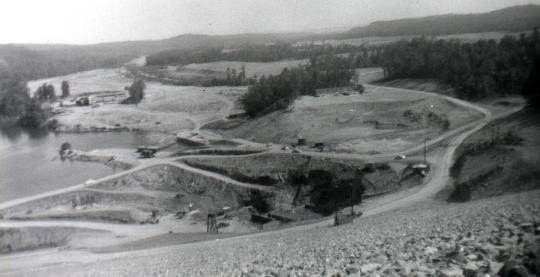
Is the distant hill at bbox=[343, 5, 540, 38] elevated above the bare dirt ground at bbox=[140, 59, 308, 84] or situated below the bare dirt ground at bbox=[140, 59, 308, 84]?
above

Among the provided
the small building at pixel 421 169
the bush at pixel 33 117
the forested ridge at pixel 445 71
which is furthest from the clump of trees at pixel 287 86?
the bush at pixel 33 117

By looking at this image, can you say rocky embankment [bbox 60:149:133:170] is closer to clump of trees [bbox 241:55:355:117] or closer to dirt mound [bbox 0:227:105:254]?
dirt mound [bbox 0:227:105:254]

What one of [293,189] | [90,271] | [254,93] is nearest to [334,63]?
[254,93]

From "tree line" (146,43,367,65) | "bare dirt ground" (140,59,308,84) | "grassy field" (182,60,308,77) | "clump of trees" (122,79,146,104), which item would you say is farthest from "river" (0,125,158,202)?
"tree line" (146,43,367,65)

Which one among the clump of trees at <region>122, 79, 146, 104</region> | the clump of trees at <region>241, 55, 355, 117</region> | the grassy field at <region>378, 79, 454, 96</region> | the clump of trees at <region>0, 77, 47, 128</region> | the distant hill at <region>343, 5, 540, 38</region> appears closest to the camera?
the grassy field at <region>378, 79, 454, 96</region>

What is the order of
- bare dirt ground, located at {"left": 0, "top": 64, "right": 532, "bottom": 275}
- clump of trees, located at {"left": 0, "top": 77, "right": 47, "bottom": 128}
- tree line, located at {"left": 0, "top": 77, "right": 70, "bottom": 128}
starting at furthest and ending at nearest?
tree line, located at {"left": 0, "top": 77, "right": 70, "bottom": 128} → clump of trees, located at {"left": 0, "top": 77, "right": 47, "bottom": 128} → bare dirt ground, located at {"left": 0, "top": 64, "right": 532, "bottom": 275}

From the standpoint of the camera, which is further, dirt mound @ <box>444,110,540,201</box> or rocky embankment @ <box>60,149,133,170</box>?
rocky embankment @ <box>60,149,133,170</box>

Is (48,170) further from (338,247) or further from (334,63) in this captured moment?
(334,63)

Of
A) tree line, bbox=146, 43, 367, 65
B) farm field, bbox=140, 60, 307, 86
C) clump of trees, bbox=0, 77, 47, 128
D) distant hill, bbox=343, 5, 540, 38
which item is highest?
distant hill, bbox=343, 5, 540, 38
